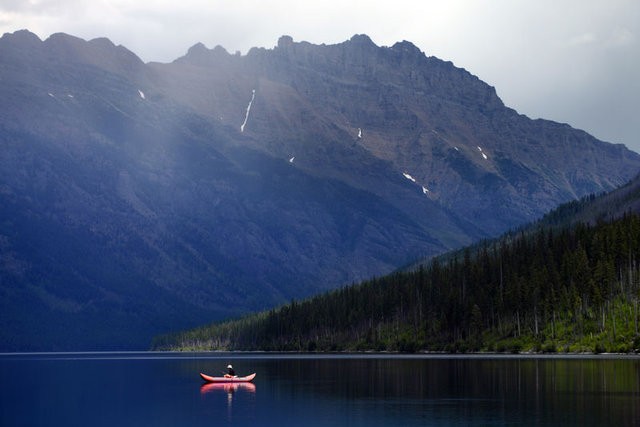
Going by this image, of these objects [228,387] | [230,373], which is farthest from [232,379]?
[228,387]

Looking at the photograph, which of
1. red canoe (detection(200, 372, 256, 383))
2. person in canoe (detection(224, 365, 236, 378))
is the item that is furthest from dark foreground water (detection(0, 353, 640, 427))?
person in canoe (detection(224, 365, 236, 378))

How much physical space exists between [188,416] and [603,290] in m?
129

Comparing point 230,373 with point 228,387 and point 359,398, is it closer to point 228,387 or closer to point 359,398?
point 228,387

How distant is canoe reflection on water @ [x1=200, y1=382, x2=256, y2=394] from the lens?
A: 12651 centimetres

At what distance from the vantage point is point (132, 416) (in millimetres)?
91312

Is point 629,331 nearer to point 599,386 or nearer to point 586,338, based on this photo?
point 586,338

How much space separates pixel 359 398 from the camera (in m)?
105

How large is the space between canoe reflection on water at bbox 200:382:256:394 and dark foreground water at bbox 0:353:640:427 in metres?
0.28

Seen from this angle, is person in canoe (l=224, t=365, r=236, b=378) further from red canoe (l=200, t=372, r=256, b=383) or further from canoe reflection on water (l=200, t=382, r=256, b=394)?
canoe reflection on water (l=200, t=382, r=256, b=394)

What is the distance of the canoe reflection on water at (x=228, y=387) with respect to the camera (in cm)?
12651

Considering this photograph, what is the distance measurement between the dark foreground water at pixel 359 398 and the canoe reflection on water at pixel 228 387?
28 cm

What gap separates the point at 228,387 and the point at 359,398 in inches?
1304

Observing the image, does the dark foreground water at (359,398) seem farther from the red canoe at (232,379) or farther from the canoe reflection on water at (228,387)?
the red canoe at (232,379)

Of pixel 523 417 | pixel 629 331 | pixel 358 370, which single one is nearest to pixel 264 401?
pixel 523 417
